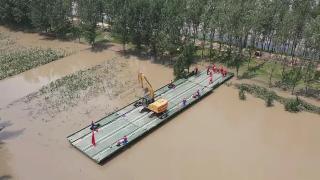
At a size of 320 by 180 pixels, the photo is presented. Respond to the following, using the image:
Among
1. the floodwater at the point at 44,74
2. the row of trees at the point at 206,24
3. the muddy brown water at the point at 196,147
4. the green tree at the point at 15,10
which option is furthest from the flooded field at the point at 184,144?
the green tree at the point at 15,10

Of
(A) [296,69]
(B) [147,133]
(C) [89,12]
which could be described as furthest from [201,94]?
(C) [89,12]

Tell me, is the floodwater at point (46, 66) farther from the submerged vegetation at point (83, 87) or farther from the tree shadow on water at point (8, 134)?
the tree shadow on water at point (8, 134)

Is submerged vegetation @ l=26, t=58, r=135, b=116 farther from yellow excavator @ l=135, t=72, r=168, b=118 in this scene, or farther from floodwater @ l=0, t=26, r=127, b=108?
yellow excavator @ l=135, t=72, r=168, b=118

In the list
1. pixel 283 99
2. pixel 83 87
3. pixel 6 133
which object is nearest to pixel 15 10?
pixel 83 87

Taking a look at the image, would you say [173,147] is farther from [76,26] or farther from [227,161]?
[76,26]

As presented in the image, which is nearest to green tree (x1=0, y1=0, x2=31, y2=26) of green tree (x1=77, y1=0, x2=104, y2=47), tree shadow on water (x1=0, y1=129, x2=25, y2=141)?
green tree (x1=77, y1=0, x2=104, y2=47)

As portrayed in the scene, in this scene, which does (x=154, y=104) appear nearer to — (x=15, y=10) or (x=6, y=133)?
(x=6, y=133)
